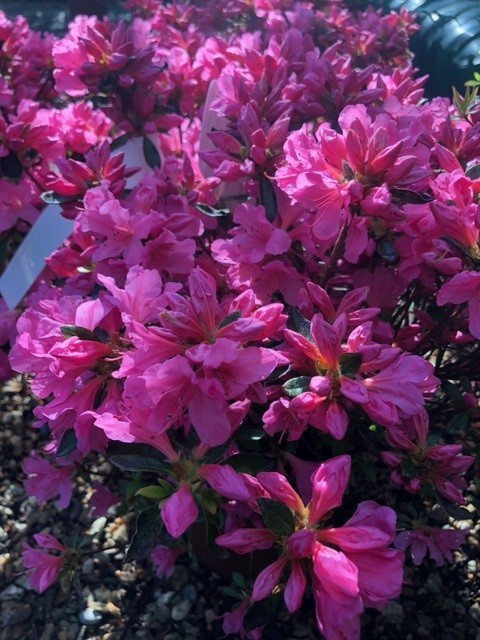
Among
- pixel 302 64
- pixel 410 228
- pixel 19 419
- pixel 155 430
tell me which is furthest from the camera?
pixel 19 419

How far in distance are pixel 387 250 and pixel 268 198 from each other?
276 millimetres

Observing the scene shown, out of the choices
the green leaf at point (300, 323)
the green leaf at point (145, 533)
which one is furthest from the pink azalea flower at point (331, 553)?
the green leaf at point (300, 323)

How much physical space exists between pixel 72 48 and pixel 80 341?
1.01m

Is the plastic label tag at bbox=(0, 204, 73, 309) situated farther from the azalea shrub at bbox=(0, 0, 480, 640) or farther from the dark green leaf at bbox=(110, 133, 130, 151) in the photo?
the dark green leaf at bbox=(110, 133, 130, 151)

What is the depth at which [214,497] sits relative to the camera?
97cm

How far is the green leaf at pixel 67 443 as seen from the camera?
3.51ft

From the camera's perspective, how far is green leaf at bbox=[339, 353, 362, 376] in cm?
94

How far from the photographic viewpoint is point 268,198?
127cm

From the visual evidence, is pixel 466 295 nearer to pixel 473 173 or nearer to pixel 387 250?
pixel 387 250

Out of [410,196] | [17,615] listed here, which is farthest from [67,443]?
[17,615]

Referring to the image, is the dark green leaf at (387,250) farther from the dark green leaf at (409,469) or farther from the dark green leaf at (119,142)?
the dark green leaf at (119,142)

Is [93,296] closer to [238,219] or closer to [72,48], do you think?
[238,219]

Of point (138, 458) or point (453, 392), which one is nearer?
point (138, 458)

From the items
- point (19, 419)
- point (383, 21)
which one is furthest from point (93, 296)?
point (383, 21)
